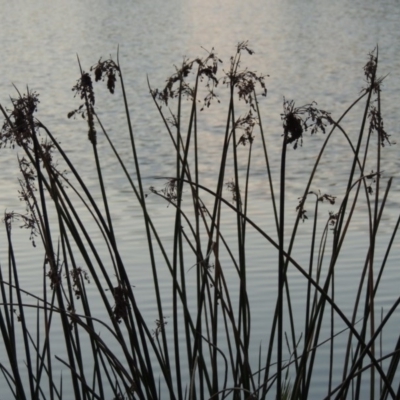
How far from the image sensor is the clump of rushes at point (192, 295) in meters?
1.64

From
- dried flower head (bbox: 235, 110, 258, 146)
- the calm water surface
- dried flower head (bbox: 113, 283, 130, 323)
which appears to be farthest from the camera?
the calm water surface

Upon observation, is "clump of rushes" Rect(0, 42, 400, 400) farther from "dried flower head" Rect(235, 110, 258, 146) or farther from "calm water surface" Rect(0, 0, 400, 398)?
"calm water surface" Rect(0, 0, 400, 398)

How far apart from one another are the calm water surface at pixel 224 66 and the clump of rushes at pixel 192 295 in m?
0.11

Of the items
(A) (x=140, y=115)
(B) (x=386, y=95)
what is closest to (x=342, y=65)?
(B) (x=386, y=95)

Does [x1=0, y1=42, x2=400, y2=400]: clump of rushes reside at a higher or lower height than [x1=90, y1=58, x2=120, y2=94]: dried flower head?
lower

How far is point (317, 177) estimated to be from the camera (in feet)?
21.5

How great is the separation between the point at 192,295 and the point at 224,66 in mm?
8471

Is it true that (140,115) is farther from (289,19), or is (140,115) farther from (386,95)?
(289,19)

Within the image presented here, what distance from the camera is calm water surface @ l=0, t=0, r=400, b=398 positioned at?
15.2 ft

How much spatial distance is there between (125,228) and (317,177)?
1.68 metres

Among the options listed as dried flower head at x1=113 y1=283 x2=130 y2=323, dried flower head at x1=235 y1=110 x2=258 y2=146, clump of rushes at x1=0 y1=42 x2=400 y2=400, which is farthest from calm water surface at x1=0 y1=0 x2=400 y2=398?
dried flower head at x1=113 y1=283 x2=130 y2=323

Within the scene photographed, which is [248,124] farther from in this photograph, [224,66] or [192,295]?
[224,66]

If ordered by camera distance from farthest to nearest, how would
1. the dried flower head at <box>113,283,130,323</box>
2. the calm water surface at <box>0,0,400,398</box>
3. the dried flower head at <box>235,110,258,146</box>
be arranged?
the calm water surface at <box>0,0,400,398</box>
the dried flower head at <box>235,110,258,146</box>
the dried flower head at <box>113,283,130,323</box>

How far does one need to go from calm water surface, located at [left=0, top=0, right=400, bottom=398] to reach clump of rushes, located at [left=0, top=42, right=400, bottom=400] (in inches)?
4.2
